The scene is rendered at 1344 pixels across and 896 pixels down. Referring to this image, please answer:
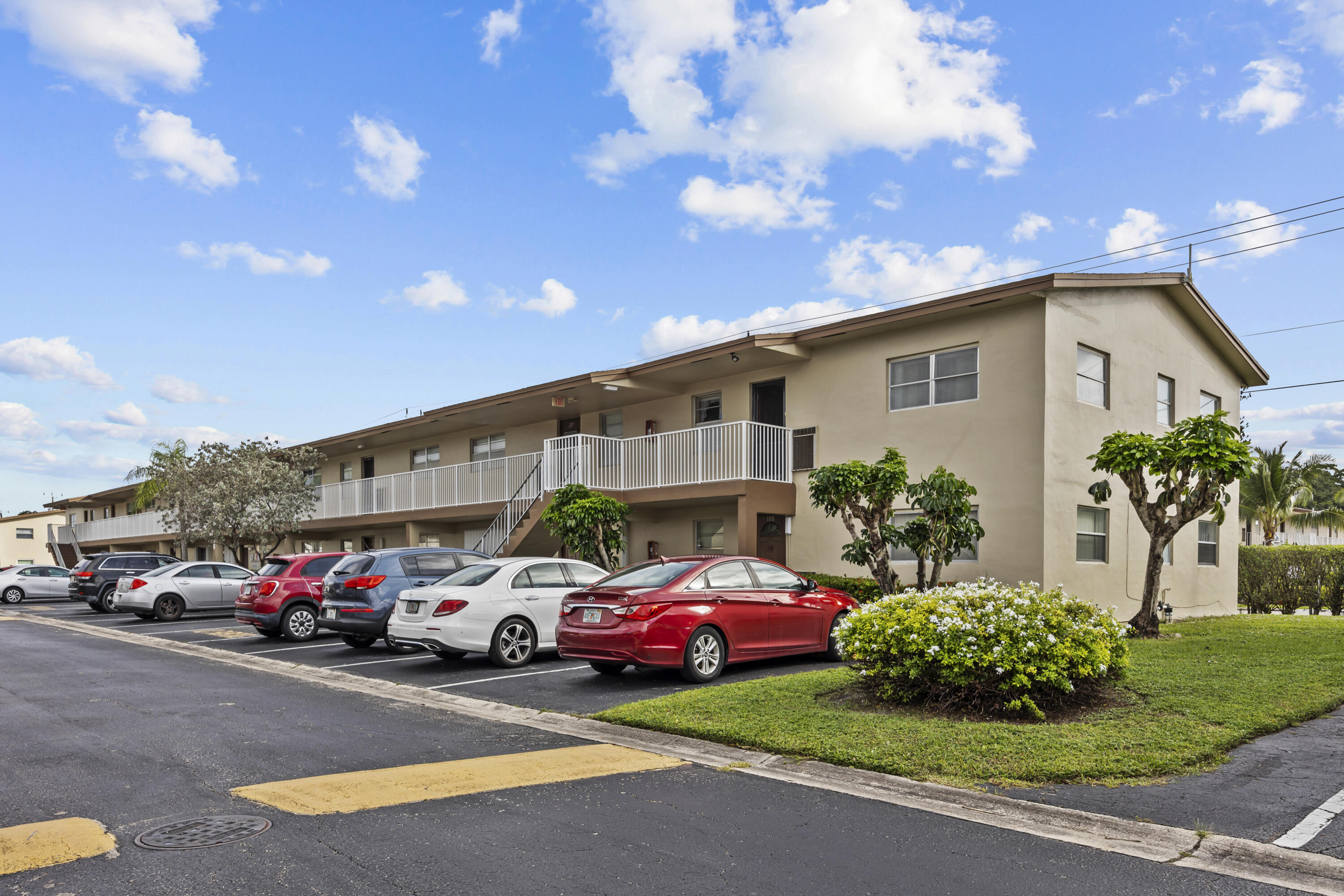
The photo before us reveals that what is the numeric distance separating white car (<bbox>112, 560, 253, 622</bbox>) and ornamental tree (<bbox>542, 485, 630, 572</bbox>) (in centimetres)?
792

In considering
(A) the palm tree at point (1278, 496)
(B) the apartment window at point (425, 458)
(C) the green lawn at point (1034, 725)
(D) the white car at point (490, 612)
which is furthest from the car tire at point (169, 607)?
(A) the palm tree at point (1278, 496)

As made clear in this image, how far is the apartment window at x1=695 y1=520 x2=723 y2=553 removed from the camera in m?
21.7

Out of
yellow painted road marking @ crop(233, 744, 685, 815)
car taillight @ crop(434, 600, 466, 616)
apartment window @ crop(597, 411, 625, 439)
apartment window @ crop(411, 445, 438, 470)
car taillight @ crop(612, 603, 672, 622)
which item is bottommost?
yellow painted road marking @ crop(233, 744, 685, 815)

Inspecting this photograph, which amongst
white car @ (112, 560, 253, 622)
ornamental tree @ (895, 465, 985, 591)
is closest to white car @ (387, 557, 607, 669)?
ornamental tree @ (895, 465, 985, 591)

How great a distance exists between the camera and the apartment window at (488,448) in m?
28.4

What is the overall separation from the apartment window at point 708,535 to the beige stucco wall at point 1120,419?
7.58 metres

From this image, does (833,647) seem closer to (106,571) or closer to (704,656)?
(704,656)

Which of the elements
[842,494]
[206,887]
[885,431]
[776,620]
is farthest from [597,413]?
[206,887]

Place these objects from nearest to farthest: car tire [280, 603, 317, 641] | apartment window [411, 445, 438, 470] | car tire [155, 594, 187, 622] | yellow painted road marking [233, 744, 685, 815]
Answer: yellow painted road marking [233, 744, 685, 815], car tire [280, 603, 317, 641], car tire [155, 594, 187, 622], apartment window [411, 445, 438, 470]

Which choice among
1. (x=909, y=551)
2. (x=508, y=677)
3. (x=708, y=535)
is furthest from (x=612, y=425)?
(x=508, y=677)

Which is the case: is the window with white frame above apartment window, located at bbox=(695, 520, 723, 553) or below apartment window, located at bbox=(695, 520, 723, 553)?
above

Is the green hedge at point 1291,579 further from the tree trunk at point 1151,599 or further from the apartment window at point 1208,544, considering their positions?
the tree trunk at point 1151,599

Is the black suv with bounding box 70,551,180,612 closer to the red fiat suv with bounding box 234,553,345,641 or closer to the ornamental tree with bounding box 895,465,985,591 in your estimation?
the red fiat suv with bounding box 234,553,345,641

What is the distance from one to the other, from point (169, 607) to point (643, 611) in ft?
54.3
